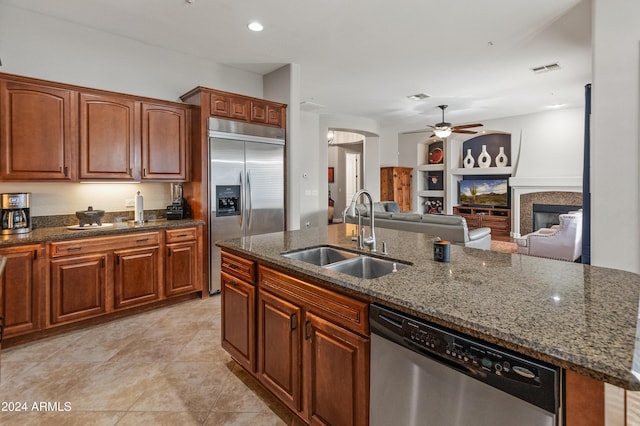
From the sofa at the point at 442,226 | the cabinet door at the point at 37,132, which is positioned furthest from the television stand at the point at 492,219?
the cabinet door at the point at 37,132

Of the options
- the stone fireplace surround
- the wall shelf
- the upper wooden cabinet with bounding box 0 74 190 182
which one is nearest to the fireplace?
the stone fireplace surround

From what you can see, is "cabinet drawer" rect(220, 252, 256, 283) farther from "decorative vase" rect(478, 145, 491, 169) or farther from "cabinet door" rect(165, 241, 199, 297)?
"decorative vase" rect(478, 145, 491, 169)

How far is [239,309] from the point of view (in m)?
2.19

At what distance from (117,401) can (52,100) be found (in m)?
2.71

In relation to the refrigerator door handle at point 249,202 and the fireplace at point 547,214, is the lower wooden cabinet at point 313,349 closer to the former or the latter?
the refrigerator door handle at point 249,202

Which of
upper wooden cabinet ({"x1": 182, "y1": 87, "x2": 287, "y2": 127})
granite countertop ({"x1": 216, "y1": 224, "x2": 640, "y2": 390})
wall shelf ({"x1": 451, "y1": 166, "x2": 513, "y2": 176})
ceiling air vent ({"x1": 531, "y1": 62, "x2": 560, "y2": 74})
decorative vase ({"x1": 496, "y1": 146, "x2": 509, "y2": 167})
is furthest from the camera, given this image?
decorative vase ({"x1": 496, "y1": 146, "x2": 509, "y2": 167})

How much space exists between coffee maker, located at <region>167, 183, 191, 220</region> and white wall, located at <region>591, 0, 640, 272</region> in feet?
13.8

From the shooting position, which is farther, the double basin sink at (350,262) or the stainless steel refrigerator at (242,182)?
the stainless steel refrigerator at (242,182)

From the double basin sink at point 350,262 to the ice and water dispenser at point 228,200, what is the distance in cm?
209

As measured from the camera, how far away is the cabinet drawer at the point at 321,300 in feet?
4.62

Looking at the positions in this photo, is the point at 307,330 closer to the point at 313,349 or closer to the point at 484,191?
the point at 313,349

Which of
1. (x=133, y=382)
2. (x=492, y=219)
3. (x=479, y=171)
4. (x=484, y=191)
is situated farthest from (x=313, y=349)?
(x=484, y=191)

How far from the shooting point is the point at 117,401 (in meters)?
2.08

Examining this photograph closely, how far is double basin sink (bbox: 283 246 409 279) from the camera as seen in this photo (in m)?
1.92
